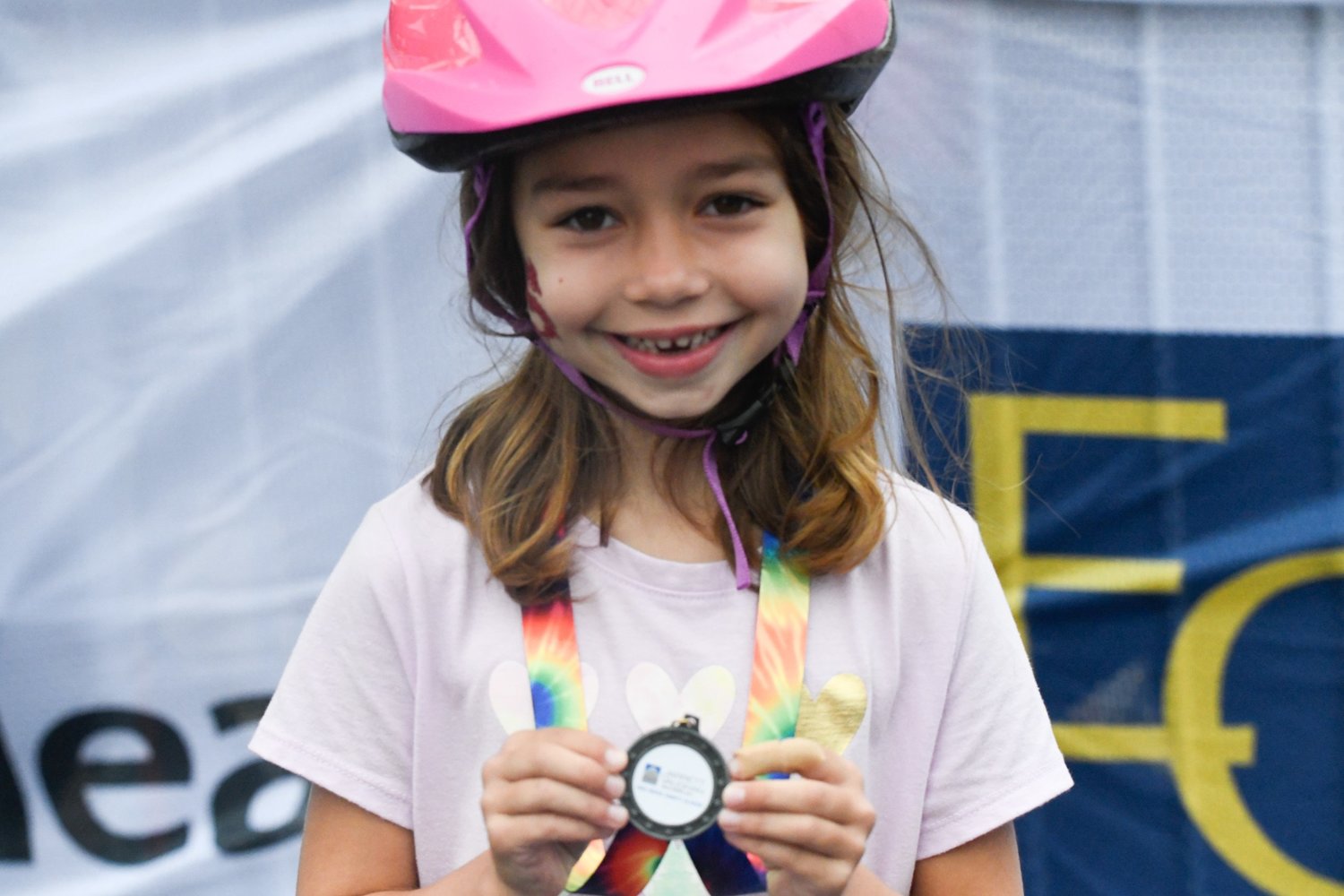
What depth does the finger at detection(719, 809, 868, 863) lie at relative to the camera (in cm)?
156

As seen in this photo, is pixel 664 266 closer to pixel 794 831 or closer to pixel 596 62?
pixel 596 62

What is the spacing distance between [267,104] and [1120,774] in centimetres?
258

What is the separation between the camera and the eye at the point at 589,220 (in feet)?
5.83

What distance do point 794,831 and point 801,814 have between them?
0.02 meters

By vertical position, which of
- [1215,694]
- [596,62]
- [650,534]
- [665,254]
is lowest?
[1215,694]

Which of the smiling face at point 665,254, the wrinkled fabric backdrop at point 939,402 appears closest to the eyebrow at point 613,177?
the smiling face at point 665,254

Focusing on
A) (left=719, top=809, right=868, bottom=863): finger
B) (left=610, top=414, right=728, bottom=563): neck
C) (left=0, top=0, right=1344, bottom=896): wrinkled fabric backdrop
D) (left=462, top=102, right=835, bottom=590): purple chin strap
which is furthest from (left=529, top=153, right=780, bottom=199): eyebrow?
(left=0, top=0, right=1344, bottom=896): wrinkled fabric backdrop

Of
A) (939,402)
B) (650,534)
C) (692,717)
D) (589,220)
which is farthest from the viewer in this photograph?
(939,402)

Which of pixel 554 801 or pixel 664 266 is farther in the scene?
pixel 664 266

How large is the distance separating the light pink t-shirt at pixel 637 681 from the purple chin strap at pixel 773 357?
117 millimetres

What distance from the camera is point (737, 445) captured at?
2004mm

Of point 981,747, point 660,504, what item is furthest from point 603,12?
point 981,747

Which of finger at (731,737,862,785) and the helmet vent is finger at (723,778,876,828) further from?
the helmet vent

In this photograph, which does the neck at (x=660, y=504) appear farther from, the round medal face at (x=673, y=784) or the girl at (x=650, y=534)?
the round medal face at (x=673, y=784)
